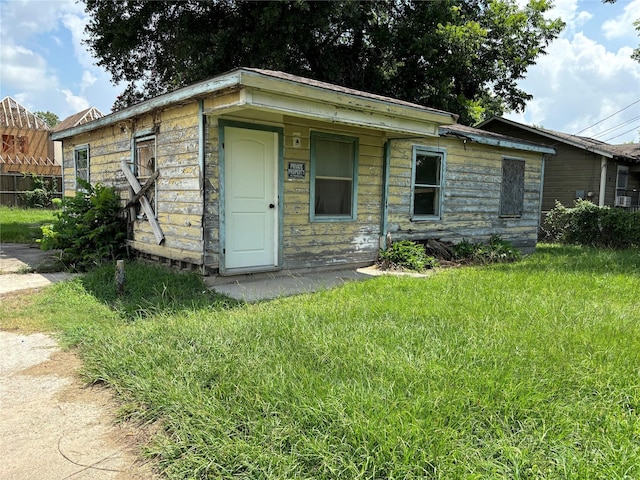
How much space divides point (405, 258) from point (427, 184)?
71.7 inches

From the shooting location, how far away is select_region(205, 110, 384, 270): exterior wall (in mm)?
5875

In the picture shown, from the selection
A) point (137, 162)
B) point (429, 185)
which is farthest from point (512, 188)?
point (137, 162)

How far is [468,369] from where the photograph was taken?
2818 mm

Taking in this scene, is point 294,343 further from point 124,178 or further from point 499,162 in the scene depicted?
point 499,162

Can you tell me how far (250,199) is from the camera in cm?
634

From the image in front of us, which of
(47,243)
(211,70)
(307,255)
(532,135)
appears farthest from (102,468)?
(532,135)

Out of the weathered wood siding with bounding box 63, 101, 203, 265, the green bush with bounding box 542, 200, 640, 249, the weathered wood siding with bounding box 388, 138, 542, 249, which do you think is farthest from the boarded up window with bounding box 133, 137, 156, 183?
the green bush with bounding box 542, 200, 640, 249

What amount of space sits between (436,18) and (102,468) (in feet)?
57.1

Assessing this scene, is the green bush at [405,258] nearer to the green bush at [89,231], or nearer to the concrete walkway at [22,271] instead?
the green bush at [89,231]

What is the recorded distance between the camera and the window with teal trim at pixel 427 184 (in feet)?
28.3

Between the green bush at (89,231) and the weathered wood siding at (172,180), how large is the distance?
300 mm

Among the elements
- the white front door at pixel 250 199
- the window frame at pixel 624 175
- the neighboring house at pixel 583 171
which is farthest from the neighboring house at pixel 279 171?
the window frame at pixel 624 175

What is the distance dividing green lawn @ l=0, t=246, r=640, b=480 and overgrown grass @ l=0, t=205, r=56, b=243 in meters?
5.68

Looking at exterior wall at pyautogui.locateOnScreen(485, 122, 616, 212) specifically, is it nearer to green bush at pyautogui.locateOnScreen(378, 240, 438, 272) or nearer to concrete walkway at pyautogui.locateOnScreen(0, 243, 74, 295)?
green bush at pyautogui.locateOnScreen(378, 240, 438, 272)
